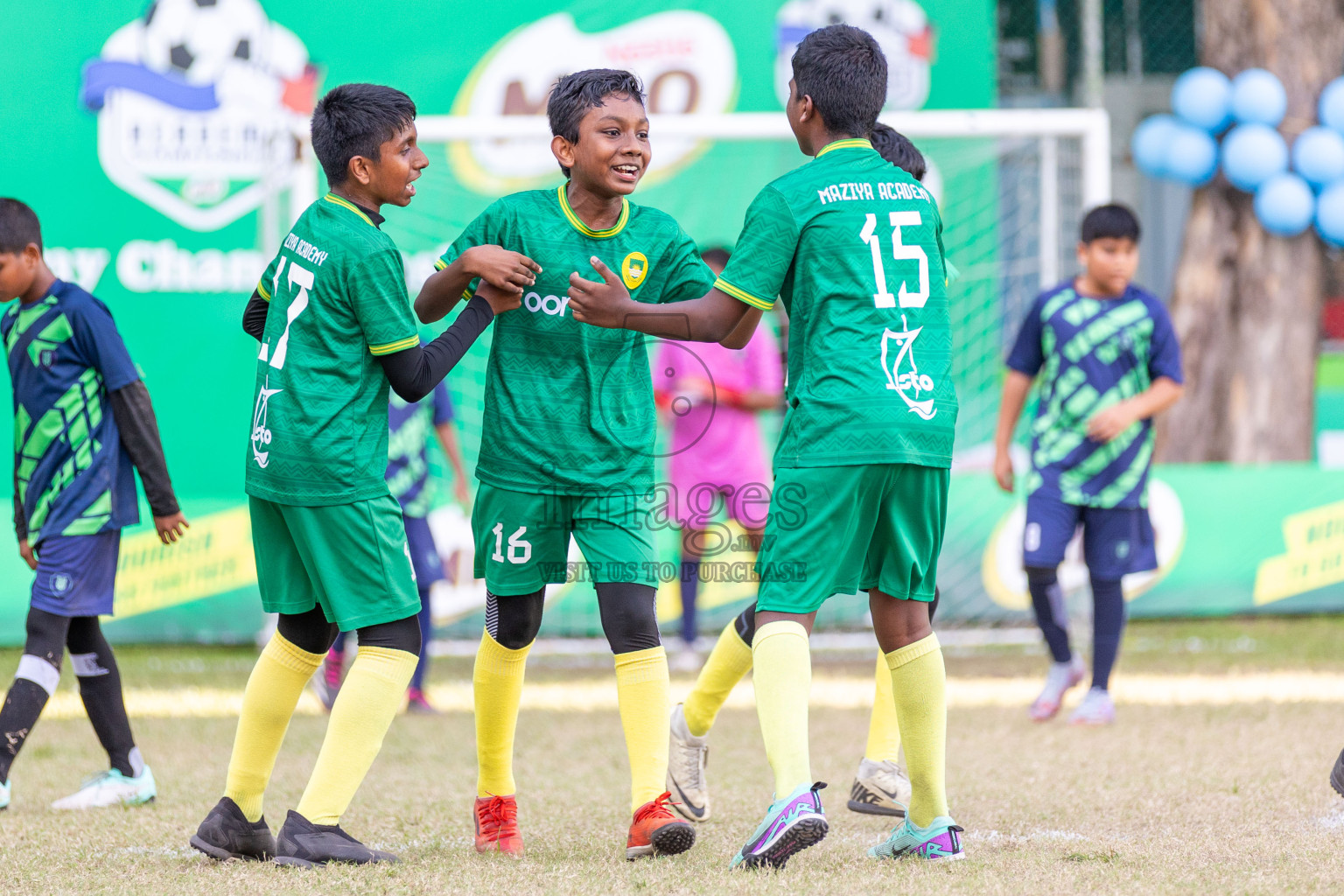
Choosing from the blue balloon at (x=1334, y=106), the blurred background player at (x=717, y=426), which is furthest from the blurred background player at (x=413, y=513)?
the blue balloon at (x=1334, y=106)

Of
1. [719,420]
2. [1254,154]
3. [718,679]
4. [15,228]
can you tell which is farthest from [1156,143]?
[15,228]

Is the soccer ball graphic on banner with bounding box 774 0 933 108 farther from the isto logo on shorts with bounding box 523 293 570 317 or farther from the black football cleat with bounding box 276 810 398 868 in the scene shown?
the black football cleat with bounding box 276 810 398 868

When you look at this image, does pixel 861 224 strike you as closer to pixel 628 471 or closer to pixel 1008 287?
pixel 628 471

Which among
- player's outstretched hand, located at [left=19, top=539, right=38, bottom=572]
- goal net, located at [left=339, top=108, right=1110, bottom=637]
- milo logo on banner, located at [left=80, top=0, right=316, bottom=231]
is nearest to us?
player's outstretched hand, located at [left=19, top=539, right=38, bottom=572]

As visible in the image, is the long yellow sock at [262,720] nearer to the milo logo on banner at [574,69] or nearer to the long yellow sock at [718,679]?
the long yellow sock at [718,679]

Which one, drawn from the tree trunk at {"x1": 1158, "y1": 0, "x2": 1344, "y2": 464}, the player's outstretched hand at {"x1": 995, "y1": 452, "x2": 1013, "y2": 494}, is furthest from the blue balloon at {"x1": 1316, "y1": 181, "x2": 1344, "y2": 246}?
the player's outstretched hand at {"x1": 995, "y1": 452, "x2": 1013, "y2": 494}

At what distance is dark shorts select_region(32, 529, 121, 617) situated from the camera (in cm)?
427

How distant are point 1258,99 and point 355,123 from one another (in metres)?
7.27

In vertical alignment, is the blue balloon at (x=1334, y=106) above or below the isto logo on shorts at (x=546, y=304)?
above

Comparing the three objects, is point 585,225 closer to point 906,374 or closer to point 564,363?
point 564,363

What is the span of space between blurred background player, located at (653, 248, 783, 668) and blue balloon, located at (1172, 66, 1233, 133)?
3647 millimetres

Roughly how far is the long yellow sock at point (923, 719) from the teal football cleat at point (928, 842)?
2 cm

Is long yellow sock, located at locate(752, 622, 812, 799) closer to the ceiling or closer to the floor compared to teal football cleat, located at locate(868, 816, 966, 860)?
closer to the ceiling

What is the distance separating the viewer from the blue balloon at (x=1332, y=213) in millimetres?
9039
